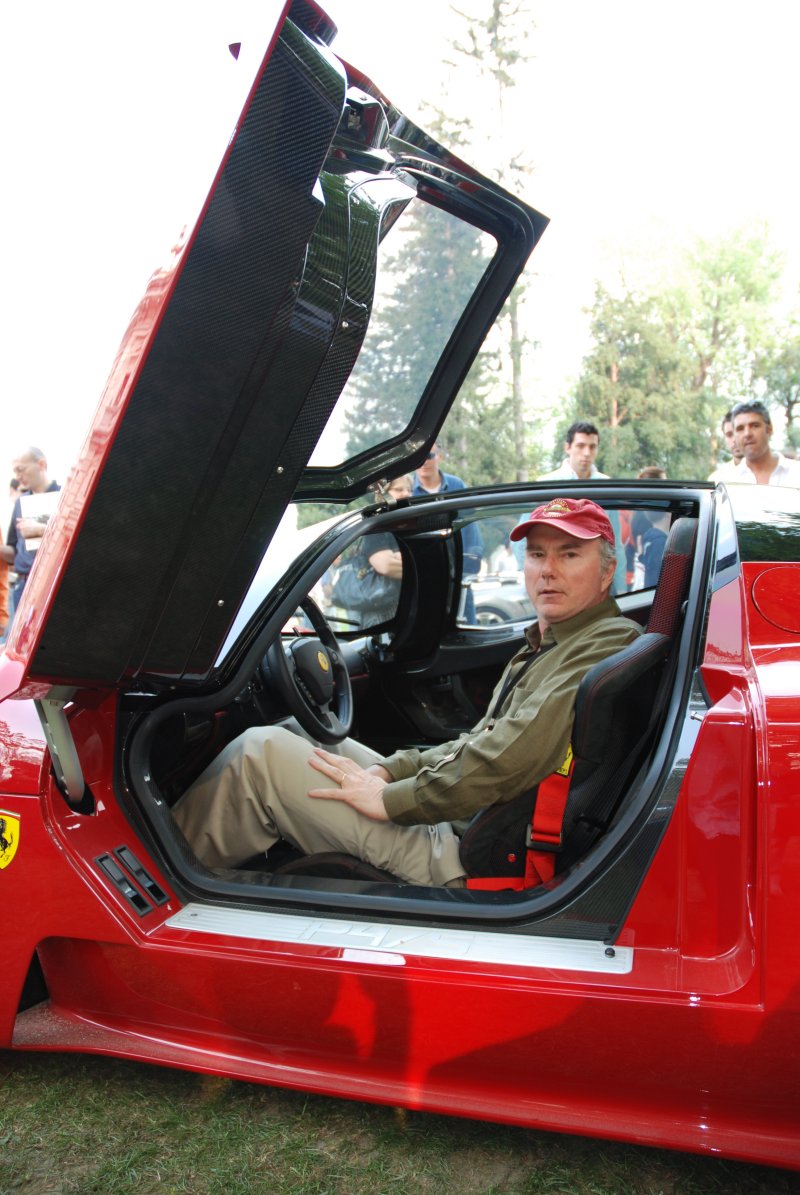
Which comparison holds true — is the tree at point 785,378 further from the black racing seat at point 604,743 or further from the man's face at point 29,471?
the black racing seat at point 604,743

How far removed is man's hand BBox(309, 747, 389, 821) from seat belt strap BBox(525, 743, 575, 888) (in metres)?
0.37

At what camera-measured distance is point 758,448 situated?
4637 millimetres

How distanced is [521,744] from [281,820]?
0.70 meters

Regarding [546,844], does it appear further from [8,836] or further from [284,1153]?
[8,836]

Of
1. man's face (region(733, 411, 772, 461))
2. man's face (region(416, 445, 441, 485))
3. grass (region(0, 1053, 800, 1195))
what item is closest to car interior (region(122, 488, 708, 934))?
grass (region(0, 1053, 800, 1195))

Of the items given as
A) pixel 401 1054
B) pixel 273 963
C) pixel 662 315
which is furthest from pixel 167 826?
pixel 662 315

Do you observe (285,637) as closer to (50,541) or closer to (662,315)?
(50,541)

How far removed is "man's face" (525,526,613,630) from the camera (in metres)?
2.28

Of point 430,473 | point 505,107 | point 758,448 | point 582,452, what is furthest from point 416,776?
point 505,107

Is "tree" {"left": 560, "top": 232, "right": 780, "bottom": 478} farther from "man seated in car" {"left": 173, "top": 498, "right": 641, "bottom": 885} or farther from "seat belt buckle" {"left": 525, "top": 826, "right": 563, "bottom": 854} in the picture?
"seat belt buckle" {"left": 525, "top": 826, "right": 563, "bottom": 854}

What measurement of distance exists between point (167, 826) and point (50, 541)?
0.78m

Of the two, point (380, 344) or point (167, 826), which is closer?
point (167, 826)

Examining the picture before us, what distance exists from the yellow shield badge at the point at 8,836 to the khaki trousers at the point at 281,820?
0.48 metres

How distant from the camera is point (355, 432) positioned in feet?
8.89
